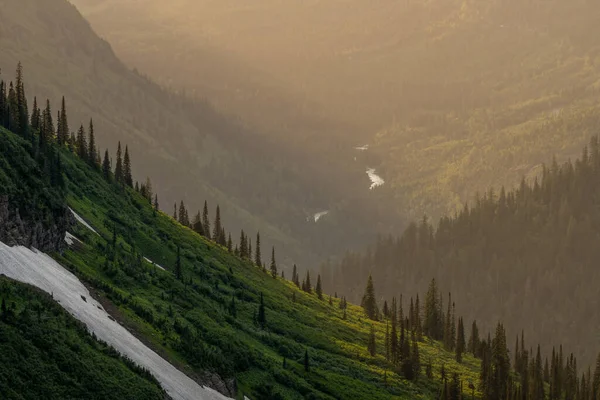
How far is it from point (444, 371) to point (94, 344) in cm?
10850

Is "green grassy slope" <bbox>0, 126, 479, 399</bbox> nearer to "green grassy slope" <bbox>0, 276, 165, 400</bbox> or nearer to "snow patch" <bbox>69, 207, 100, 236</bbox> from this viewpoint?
"snow patch" <bbox>69, 207, 100, 236</bbox>

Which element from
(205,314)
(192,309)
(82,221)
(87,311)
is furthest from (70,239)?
(87,311)

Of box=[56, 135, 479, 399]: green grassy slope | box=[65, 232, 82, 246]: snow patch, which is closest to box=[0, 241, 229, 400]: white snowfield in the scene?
box=[56, 135, 479, 399]: green grassy slope

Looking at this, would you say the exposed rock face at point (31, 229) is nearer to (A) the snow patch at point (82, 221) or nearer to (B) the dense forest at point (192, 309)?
(B) the dense forest at point (192, 309)

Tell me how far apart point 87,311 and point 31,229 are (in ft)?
36.6

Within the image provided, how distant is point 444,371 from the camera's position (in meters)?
192

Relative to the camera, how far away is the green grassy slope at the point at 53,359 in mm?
79688

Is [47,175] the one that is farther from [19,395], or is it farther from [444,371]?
[444,371]

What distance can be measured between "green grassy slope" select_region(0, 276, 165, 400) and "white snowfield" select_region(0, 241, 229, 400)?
3037mm

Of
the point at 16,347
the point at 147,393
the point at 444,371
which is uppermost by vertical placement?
the point at 16,347

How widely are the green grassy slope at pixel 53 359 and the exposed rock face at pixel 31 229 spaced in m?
10.4

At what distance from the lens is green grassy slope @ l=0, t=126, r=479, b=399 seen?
113 m

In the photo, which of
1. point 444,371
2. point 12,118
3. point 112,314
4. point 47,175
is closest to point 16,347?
point 112,314

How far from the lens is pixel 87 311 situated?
99812mm
